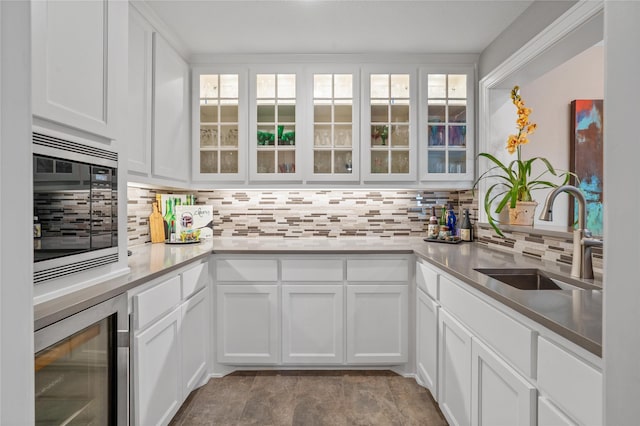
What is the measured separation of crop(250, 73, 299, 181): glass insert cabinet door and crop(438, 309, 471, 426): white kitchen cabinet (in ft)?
5.31

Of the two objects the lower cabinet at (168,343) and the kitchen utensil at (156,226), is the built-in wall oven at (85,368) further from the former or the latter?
the kitchen utensil at (156,226)

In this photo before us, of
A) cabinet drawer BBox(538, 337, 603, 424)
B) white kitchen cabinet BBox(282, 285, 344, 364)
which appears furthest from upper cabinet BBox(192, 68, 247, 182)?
cabinet drawer BBox(538, 337, 603, 424)

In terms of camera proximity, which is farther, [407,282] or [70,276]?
[407,282]

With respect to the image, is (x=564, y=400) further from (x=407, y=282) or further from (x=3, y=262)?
(x=407, y=282)

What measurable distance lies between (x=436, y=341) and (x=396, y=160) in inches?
56.6

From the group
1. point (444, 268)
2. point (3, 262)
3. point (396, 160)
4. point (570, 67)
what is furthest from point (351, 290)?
point (570, 67)

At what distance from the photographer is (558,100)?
2.96 m

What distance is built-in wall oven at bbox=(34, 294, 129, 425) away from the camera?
1033mm

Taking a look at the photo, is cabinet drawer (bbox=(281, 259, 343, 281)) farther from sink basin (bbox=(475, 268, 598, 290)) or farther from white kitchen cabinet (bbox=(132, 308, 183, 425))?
sink basin (bbox=(475, 268, 598, 290))

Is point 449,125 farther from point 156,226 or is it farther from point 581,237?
point 156,226

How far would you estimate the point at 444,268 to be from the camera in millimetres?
1880

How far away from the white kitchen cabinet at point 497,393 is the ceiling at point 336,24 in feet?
6.35

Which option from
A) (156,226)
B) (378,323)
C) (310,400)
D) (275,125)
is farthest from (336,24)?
(310,400)

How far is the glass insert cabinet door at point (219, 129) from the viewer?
2949 millimetres
